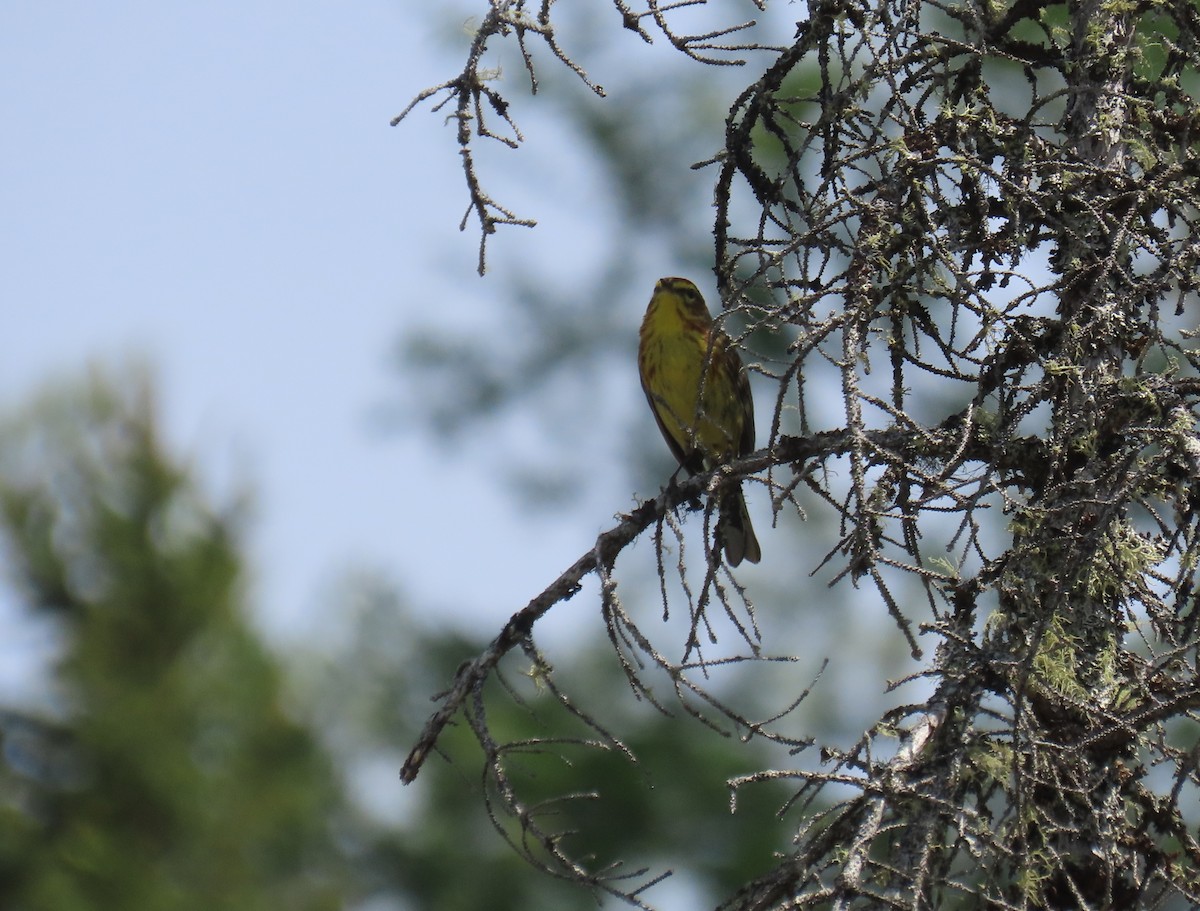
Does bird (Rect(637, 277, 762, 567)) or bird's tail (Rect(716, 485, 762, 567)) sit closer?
bird's tail (Rect(716, 485, 762, 567))

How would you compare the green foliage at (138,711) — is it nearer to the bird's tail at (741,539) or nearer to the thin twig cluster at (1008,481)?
the bird's tail at (741,539)

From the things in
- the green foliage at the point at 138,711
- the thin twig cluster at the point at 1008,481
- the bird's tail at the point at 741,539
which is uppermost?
the green foliage at the point at 138,711

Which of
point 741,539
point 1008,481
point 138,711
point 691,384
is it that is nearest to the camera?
point 1008,481

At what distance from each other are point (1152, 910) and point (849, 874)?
1.58ft

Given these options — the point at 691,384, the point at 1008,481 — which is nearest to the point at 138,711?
the point at 691,384

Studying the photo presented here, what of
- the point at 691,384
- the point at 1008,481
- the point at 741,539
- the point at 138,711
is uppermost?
the point at 138,711

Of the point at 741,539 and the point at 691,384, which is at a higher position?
the point at 691,384

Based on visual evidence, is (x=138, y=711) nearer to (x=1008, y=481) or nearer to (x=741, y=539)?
(x=741, y=539)

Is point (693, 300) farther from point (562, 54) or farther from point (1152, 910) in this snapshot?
point (1152, 910)

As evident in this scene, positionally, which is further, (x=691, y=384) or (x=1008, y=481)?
(x=691, y=384)

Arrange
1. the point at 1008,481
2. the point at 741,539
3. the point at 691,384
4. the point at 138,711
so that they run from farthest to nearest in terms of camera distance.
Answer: the point at 138,711
the point at 691,384
the point at 741,539
the point at 1008,481

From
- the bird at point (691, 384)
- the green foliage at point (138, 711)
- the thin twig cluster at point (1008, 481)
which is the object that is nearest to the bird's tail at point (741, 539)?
the bird at point (691, 384)

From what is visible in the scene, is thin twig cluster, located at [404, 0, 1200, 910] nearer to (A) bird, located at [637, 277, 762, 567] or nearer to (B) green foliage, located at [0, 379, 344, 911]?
(A) bird, located at [637, 277, 762, 567]

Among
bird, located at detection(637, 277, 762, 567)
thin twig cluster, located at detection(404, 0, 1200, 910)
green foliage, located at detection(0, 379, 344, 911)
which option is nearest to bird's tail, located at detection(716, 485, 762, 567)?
bird, located at detection(637, 277, 762, 567)
